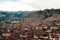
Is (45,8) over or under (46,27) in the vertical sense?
over

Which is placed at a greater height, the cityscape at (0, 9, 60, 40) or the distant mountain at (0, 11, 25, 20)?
the distant mountain at (0, 11, 25, 20)

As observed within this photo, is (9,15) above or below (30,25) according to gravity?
above

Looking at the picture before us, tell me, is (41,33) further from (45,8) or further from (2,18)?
(2,18)

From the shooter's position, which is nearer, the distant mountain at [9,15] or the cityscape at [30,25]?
the cityscape at [30,25]

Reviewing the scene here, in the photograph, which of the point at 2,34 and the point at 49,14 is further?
the point at 49,14

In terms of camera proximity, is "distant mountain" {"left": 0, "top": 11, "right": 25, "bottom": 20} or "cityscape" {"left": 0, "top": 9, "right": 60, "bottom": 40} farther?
"distant mountain" {"left": 0, "top": 11, "right": 25, "bottom": 20}

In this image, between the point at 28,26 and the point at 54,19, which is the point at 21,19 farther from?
the point at 54,19

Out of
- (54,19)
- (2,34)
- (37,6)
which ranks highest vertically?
(37,6)

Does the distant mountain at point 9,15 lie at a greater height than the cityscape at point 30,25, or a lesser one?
greater

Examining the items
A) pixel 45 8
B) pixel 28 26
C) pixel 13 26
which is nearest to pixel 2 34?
pixel 13 26
